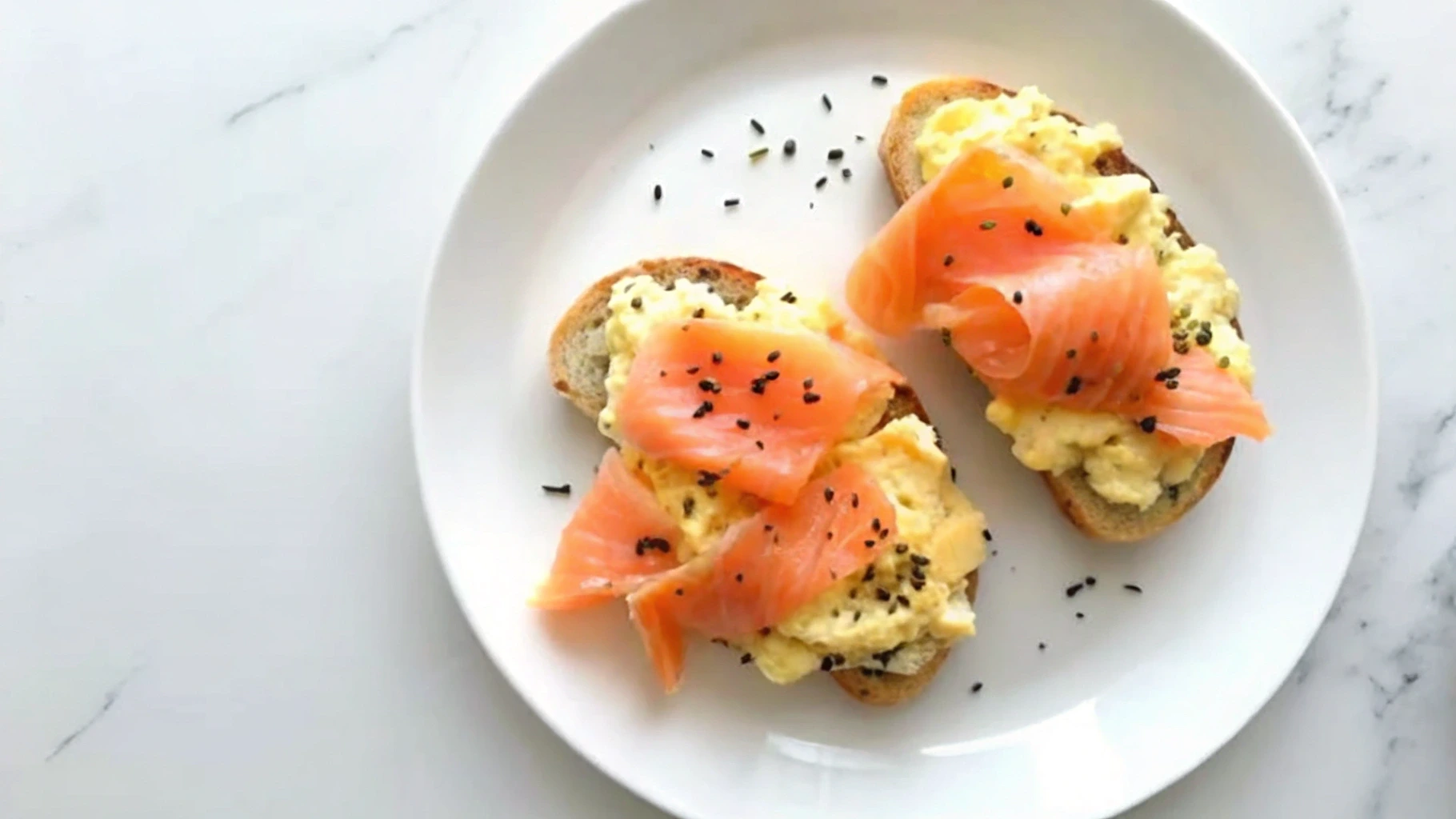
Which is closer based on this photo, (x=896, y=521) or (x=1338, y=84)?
(x=896, y=521)

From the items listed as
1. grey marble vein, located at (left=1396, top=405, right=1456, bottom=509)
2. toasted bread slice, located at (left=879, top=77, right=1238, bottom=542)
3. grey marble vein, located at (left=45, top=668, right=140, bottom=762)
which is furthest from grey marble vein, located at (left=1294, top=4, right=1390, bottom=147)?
grey marble vein, located at (left=45, top=668, right=140, bottom=762)

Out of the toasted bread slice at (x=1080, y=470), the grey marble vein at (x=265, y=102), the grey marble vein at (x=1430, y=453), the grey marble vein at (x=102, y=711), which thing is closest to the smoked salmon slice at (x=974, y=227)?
the toasted bread slice at (x=1080, y=470)

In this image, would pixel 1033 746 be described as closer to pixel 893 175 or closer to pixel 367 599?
pixel 893 175

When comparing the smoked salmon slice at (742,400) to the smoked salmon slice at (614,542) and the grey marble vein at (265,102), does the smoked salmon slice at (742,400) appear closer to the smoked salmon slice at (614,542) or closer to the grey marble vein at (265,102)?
the smoked salmon slice at (614,542)

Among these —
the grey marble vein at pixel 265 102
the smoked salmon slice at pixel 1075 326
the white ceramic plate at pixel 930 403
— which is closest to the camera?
the smoked salmon slice at pixel 1075 326

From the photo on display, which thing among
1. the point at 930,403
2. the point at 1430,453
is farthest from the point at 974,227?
the point at 1430,453

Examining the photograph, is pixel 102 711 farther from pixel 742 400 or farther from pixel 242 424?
pixel 742 400
